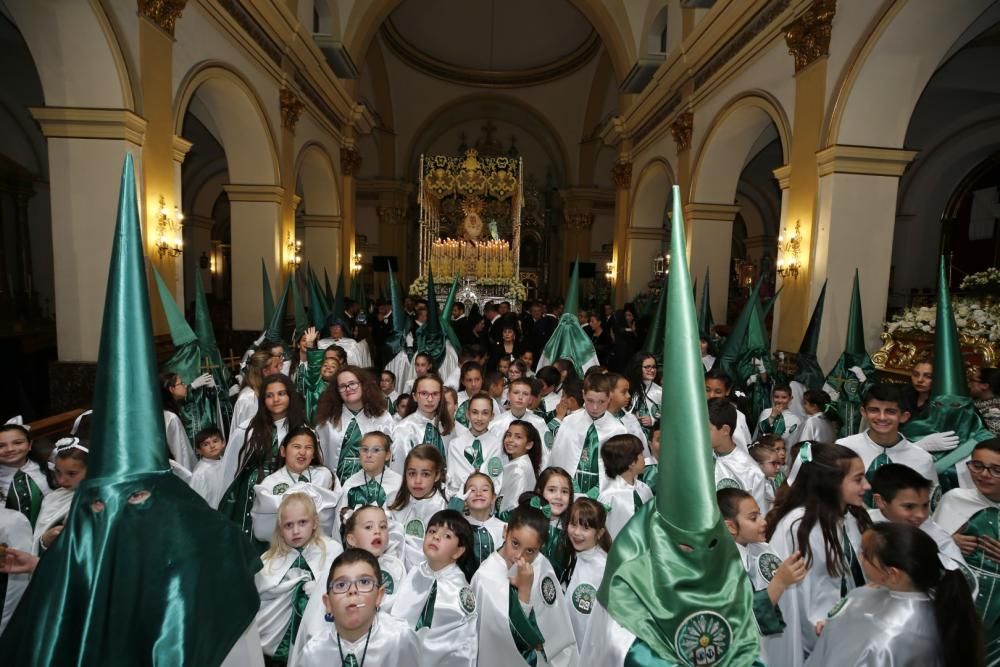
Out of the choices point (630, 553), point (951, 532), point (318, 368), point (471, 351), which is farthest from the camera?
point (471, 351)

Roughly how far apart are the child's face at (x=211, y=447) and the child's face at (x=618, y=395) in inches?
112

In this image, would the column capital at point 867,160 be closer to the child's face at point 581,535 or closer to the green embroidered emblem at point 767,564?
the green embroidered emblem at point 767,564

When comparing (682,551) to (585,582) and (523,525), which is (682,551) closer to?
(523,525)

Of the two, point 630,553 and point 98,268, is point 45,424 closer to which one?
point 98,268

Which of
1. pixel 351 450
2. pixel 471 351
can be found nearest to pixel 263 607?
pixel 351 450

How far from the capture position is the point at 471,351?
7.64m

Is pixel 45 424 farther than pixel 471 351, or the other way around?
pixel 471 351

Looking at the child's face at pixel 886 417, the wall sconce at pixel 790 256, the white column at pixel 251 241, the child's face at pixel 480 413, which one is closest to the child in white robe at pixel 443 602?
the child's face at pixel 480 413

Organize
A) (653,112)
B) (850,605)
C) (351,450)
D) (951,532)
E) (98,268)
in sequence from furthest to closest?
(653,112)
(98,268)
(351,450)
(951,532)
(850,605)

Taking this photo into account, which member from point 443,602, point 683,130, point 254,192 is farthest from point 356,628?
point 683,130

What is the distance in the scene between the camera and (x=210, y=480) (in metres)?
4.28

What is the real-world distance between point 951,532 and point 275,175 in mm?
11259

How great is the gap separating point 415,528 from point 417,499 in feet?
0.52

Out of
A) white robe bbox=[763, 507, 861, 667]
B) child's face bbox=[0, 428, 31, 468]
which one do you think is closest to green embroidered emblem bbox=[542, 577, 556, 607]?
white robe bbox=[763, 507, 861, 667]
